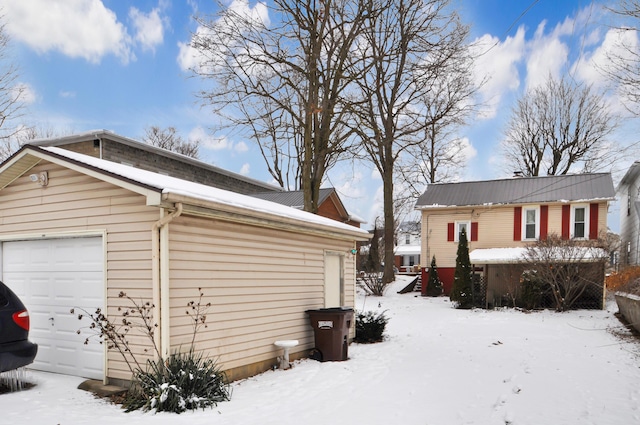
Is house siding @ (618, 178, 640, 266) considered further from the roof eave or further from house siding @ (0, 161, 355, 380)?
house siding @ (0, 161, 355, 380)

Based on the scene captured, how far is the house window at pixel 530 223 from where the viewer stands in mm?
21781

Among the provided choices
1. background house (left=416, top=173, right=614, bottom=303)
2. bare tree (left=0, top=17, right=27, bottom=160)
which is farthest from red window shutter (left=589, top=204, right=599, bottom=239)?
bare tree (left=0, top=17, right=27, bottom=160)

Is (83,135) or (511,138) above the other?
(511,138)

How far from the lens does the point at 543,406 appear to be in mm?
5848

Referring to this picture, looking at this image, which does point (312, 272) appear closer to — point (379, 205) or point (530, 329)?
point (530, 329)

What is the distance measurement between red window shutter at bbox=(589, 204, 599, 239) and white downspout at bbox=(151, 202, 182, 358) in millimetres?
20254

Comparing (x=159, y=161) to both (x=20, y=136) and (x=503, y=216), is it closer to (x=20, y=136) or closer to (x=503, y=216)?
(x=20, y=136)

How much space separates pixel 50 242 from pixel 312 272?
4814 mm

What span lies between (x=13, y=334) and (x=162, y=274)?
1.98 m

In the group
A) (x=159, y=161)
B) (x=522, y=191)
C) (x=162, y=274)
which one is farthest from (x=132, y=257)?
(x=522, y=191)

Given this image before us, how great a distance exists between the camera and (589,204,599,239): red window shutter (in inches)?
808

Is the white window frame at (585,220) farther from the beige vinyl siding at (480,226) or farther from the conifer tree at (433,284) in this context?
the conifer tree at (433,284)

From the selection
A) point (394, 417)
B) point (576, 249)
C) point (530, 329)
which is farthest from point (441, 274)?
point (394, 417)

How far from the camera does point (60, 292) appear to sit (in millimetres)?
7012
